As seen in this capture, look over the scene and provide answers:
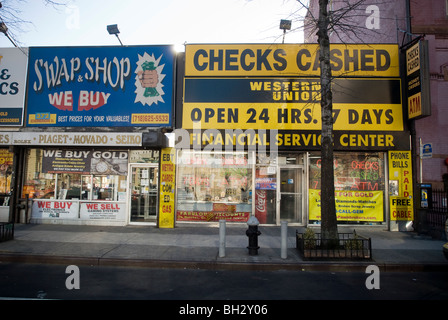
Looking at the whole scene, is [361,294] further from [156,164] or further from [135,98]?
[135,98]

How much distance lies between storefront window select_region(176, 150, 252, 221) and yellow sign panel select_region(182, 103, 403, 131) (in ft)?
4.28

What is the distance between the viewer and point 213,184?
10992mm

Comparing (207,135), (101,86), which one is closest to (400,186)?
(207,135)

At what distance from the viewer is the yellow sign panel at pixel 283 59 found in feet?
34.9

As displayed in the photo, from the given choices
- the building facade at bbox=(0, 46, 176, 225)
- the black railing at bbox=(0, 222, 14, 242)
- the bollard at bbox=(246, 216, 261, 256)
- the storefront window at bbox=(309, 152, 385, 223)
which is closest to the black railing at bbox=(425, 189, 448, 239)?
the storefront window at bbox=(309, 152, 385, 223)

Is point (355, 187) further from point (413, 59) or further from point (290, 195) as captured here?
point (413, 59)

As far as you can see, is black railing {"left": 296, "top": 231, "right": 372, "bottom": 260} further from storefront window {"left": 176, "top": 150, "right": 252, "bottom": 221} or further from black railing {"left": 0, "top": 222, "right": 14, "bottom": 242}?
black railing {"left": 0, "top": 222, "right": 14, "bottom": 242}

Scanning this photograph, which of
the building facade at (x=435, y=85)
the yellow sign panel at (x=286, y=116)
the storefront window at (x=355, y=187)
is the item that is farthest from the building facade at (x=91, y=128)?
the building facade at (x=435, y=85)

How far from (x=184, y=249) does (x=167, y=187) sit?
3.59 m

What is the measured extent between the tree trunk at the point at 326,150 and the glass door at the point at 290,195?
3618mm

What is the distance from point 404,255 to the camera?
7031 millimetres

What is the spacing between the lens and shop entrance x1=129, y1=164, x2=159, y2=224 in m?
10.9
